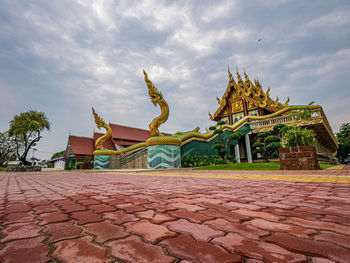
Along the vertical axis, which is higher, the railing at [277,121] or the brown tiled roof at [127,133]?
the brown tiled roof at [127,133]

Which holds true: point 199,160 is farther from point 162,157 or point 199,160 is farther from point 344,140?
point 344,140

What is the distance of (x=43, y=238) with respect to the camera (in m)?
1.02

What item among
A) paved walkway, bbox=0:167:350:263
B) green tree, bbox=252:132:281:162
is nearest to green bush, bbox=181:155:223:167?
green tree, bbox=252:132:281:162

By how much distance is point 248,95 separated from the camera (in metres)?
18.7

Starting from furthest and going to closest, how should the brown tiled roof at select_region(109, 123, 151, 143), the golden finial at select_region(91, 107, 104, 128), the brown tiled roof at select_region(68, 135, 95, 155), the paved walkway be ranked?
the brown tiled roof at select_region(68, 135, 95, 155)
the brown tiled roof at select_region(109, 123, 151, 143)
the golden finial at select_region(91, 107, 104, 128)
the paved walkway

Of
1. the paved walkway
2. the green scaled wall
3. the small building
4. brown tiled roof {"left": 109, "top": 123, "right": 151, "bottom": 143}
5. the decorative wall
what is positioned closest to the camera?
the paved walkway

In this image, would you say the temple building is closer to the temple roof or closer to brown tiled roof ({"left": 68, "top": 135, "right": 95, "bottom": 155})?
the temple roof

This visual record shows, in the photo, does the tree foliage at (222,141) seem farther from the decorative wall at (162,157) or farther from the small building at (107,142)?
the small building at (107,142)

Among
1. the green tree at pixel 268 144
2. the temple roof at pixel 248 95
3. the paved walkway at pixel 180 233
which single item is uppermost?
the temple roof at pixel 248 95

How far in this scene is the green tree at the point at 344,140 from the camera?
35.4m

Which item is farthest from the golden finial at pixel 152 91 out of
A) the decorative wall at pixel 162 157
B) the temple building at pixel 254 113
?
the temple building at pixel 254 113

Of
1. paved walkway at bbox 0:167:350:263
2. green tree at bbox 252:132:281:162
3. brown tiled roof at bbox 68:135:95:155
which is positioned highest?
brown tiled roof at bbox 68:135:95:155

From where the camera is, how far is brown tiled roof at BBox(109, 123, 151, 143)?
23505 millimetres

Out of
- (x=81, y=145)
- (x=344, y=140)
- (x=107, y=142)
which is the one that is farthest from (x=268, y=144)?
(x=344, y=140)
